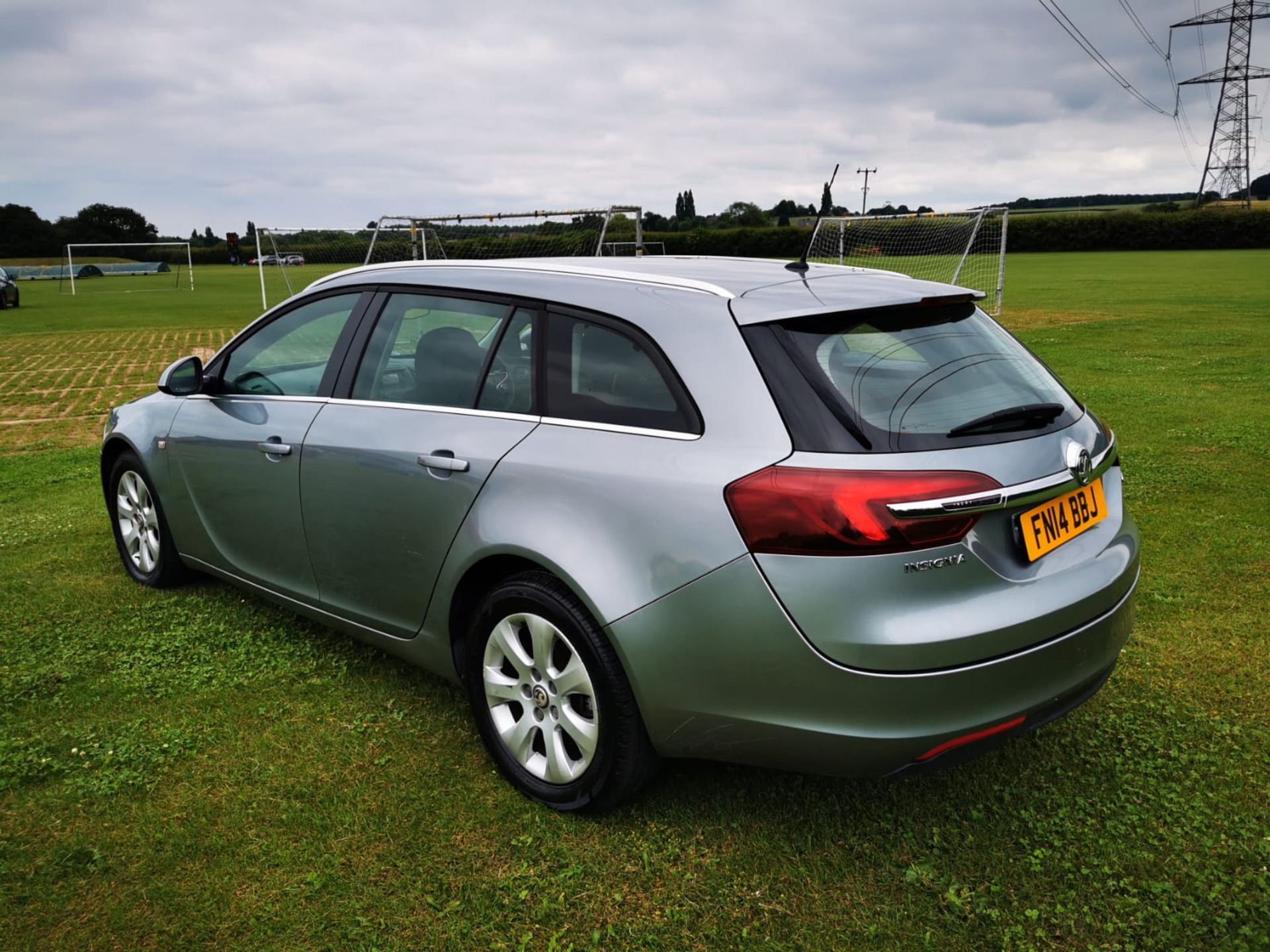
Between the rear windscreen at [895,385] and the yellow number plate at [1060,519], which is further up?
the rear windscreen at [895,385]

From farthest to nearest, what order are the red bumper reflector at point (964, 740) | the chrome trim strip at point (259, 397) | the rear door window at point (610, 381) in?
the chrome trim strip at point (259, 397)
the rear door window at point (610, 381)
the red bumper reflector at point (964, 740)

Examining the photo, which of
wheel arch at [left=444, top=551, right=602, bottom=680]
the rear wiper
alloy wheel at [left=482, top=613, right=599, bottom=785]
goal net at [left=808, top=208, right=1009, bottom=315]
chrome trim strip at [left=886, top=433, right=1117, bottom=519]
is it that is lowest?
alloy wheel at [left=482, top=613, right=599, bottom=785]

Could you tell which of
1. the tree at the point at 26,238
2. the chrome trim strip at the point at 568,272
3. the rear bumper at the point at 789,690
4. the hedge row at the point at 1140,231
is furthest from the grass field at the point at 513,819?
the tree at the point at 26,238

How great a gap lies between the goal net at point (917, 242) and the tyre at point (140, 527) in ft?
53.1

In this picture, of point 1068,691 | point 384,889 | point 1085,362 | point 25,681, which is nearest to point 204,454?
point 25,681

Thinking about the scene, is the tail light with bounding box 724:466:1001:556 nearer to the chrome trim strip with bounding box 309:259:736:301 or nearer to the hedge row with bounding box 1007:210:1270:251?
the chrome trim strip with bounding box 309:259:736:301

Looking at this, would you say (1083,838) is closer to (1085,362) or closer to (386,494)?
(386,494)

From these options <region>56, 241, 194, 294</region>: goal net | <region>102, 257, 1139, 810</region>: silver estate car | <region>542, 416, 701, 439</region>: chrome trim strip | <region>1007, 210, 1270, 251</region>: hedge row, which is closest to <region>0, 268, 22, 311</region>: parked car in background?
<region>56, 241, 194, 294</region>: goal net

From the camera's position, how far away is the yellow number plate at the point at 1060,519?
2559mm

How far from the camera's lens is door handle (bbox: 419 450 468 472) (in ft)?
9.97

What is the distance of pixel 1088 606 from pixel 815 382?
3.18ft

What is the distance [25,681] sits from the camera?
388 cm

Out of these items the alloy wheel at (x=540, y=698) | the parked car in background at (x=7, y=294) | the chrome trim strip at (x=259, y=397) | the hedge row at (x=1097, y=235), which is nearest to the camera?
the alloy wheel at (x=540, y=698)

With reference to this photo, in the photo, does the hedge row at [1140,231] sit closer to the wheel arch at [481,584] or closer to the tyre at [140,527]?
the tyre at [140,527]
